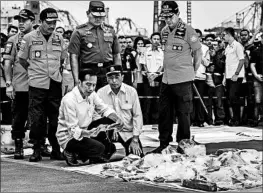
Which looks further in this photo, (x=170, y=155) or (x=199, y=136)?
(x=199, y=136)

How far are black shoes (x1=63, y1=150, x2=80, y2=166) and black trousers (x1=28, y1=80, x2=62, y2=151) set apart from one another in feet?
2.06

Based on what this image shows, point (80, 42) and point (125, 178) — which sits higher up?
point (80, 42)

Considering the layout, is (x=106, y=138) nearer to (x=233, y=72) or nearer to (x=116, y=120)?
(x=116, y=120)

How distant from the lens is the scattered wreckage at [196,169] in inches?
236

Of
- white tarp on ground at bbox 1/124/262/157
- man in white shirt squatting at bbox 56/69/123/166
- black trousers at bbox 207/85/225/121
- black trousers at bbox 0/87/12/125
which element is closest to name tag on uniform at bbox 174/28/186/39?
man in white shirt squatting at bbox 56/69/123/166

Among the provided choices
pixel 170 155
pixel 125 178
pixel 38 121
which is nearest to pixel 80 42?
pixel 38 121

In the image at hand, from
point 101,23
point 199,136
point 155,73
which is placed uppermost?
point 101,23

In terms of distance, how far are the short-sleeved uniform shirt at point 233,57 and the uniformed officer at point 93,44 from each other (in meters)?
4.20

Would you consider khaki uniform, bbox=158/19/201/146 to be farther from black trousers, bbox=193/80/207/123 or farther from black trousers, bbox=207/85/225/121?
black trousers, bbox=207/85/225/121

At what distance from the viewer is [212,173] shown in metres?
6.26

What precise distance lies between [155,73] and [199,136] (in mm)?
2415

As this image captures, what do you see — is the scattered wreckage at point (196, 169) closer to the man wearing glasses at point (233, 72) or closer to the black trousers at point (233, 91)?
the man wearing glasses at point (233, 72)

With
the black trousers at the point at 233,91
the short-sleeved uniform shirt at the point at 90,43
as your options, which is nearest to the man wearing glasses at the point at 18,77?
the short-sleeved uniform shirt at the point at 90,43

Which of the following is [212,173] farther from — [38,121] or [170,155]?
[38,121]
